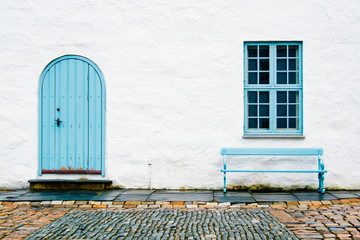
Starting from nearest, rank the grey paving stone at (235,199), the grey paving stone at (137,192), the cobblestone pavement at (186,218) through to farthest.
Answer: the cobblestone pavement at (186,218), the grey paving stone at (235,199), the grey paving stone at (137,192)

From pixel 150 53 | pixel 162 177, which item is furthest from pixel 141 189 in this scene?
pixel 150 53

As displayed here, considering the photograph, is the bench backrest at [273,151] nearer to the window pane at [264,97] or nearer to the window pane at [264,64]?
the window pane at [264,97]

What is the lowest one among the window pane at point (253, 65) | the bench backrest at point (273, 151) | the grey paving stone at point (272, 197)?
the grey paving stone at point (272, 197)

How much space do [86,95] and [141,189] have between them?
213 cm

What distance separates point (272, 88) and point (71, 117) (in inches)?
158

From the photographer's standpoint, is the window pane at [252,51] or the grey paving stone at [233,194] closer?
the grey paving stone at [233,194]

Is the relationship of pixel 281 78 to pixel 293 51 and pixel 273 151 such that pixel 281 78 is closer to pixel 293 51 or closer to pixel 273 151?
pixel 293 51

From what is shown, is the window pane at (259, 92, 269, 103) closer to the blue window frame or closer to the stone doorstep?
the blue window frame

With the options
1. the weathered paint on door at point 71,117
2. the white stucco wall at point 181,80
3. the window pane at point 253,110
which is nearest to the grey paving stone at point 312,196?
the white stucco wall at point 181,80

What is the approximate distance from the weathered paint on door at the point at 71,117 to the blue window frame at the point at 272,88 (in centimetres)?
290

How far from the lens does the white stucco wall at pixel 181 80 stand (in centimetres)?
656

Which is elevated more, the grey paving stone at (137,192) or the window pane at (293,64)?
the window pane at (293,64)

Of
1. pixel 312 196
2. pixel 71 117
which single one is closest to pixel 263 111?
pixel 312 196

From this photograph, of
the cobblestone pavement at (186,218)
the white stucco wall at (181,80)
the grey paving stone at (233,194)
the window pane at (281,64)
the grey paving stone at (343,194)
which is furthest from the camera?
the window pane at (281,64)
